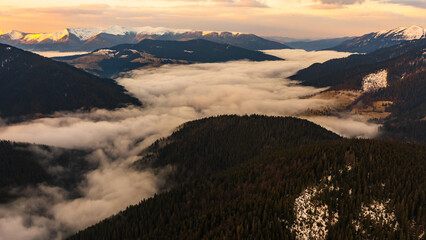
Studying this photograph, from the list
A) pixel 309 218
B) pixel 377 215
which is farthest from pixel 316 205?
pixel 377 215

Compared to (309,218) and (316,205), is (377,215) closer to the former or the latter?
(316,205)

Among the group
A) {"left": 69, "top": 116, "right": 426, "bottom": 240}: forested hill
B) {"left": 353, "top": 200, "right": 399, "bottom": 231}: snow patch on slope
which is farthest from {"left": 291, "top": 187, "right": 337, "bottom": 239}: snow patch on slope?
{"left": 353, "top": 200, "right": 399, "bottom": 231}: snow patch on slope

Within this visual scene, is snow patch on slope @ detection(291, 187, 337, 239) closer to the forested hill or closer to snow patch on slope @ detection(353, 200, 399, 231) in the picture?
the forested hill

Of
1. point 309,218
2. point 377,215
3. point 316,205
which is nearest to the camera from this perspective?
point 377,215

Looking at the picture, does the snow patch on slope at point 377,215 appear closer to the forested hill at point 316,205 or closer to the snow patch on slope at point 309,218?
the forested hill at point 316,205

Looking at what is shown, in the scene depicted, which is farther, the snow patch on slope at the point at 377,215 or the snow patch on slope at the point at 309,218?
the snow patch on slope at the point at 309,218

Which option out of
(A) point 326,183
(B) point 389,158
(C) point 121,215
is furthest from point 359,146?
(C) point 121,215

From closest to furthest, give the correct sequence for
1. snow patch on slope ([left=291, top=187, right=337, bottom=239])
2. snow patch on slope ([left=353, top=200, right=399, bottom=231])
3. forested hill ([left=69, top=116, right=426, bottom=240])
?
snow patch on slope ([left=353, top=200, right=399, bottom=231]) → snow patch on slope ([left=291, top=187, right=337, bottom=239]) → forested hill ([left=69, top=116, right=426, bottom=240])

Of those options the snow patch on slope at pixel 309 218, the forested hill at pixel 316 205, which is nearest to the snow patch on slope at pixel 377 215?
the forested hill at pixel 316 205

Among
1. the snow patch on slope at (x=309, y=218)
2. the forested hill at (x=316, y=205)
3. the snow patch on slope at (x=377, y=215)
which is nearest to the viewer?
the snow patch on slope at (x=377, y=215)

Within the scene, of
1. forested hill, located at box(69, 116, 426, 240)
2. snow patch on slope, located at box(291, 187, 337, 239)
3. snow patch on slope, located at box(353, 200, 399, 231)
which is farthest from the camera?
forested hill, located at box(69, 116, 426, 240)

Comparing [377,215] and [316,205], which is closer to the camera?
[377,215]

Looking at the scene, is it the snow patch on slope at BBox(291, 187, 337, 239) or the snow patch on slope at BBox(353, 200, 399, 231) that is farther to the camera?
the snow patch on slope at BBox(291, 187, 337, 239)

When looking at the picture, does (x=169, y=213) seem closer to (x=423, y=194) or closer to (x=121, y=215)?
(x=121, y=215)
